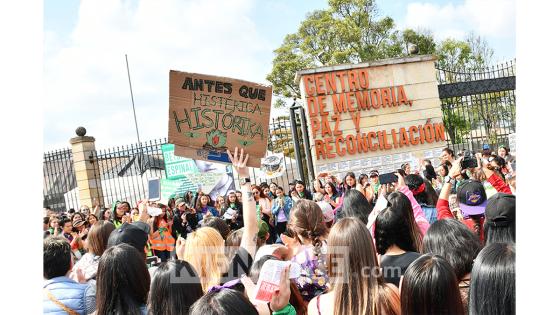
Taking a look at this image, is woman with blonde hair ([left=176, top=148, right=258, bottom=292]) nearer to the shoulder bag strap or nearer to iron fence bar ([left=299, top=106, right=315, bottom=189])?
the shoulder bag strap

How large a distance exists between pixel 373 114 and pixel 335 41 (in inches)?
665

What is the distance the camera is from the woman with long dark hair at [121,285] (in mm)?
2871

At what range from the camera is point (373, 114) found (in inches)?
546

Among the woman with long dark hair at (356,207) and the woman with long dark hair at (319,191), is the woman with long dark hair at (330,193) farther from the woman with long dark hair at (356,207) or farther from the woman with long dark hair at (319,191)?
the woman with long dark hair at (356,207)

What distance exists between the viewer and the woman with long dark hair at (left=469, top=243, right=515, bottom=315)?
213cm

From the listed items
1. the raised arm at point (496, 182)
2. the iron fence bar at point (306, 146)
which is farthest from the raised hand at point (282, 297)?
the iron fence bar at point (306, 146)

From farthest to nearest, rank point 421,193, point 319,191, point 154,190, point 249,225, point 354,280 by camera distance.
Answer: point 319,191 → point 154,190 → point 421,193 → point 249,225 → point 354,280

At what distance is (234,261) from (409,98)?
37.2 feet

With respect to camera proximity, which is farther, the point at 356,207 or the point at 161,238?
the point at 161,238

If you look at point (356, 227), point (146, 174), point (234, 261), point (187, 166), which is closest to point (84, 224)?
point (187, 166)

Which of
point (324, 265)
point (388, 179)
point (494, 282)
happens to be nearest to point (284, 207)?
point (388, 179)

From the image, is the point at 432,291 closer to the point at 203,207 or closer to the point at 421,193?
the point at 421,193

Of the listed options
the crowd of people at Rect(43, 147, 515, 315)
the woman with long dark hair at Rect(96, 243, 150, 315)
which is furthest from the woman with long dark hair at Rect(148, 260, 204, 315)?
the woman with long dark hair at Rect(96, 243, 150, 315)

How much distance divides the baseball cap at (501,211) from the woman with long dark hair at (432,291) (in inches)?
42.3
